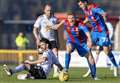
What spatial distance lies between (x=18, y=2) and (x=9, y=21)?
7.58 ft

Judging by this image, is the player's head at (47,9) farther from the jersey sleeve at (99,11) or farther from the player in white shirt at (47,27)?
the jersey sleeve at (99,11)

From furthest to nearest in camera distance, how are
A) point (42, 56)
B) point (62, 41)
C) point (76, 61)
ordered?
point (62, 41) < point (76, 61) < point (42, 56)

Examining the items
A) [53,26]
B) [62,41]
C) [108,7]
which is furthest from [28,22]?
[53,26]

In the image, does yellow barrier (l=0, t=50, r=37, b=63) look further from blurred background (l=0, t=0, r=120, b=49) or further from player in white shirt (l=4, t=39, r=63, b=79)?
blurred background (l=0, t=0, r=120, b=49)

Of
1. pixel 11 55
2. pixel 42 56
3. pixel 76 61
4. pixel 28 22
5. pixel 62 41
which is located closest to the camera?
pixel 42 56

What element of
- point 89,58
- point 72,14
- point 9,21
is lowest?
point 9,21

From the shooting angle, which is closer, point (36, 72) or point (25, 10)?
point (36, 72)

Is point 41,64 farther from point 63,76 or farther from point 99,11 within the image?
point 99,11

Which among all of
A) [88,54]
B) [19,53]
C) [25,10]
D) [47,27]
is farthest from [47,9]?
[25,10]

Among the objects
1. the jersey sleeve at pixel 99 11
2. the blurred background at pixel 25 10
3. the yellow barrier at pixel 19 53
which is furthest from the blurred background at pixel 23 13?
the jersey sleeve at pixel 99 11

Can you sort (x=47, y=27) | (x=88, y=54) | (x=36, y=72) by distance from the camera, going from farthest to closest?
(x=47, y=27)
(x=88, y=54)
(x=36, y=72)

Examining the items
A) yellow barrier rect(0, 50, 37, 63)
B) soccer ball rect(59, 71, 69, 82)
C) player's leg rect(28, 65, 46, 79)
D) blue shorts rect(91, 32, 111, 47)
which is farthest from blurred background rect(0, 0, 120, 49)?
soccer ball rect(59, 71, 69, 82)

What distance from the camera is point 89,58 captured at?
17.0 m

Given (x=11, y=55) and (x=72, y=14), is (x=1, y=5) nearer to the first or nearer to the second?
(x=11, y=55)
